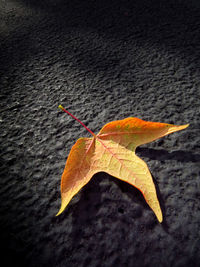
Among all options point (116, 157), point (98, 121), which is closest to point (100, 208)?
point (116, 157)

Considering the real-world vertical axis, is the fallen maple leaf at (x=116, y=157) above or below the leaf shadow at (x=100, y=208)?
above

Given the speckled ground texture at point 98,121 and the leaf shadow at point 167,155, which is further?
the leaf shadow at point 167,155

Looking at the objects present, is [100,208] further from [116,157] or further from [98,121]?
[98,121]

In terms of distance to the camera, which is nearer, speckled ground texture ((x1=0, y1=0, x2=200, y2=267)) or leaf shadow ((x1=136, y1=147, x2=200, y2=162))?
speckled ground texture ((x1=0, y1=0, x2=200, y2=267))

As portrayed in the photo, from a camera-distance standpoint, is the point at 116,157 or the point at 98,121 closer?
the point at 116,157

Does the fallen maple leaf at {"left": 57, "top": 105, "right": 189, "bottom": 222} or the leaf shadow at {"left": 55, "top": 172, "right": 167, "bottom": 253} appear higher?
the fallen maple leaf at {"left": 57, "top": 105, "right": 189, "bottom": 222}

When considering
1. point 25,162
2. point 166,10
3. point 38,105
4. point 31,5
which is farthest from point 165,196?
point 31,5
